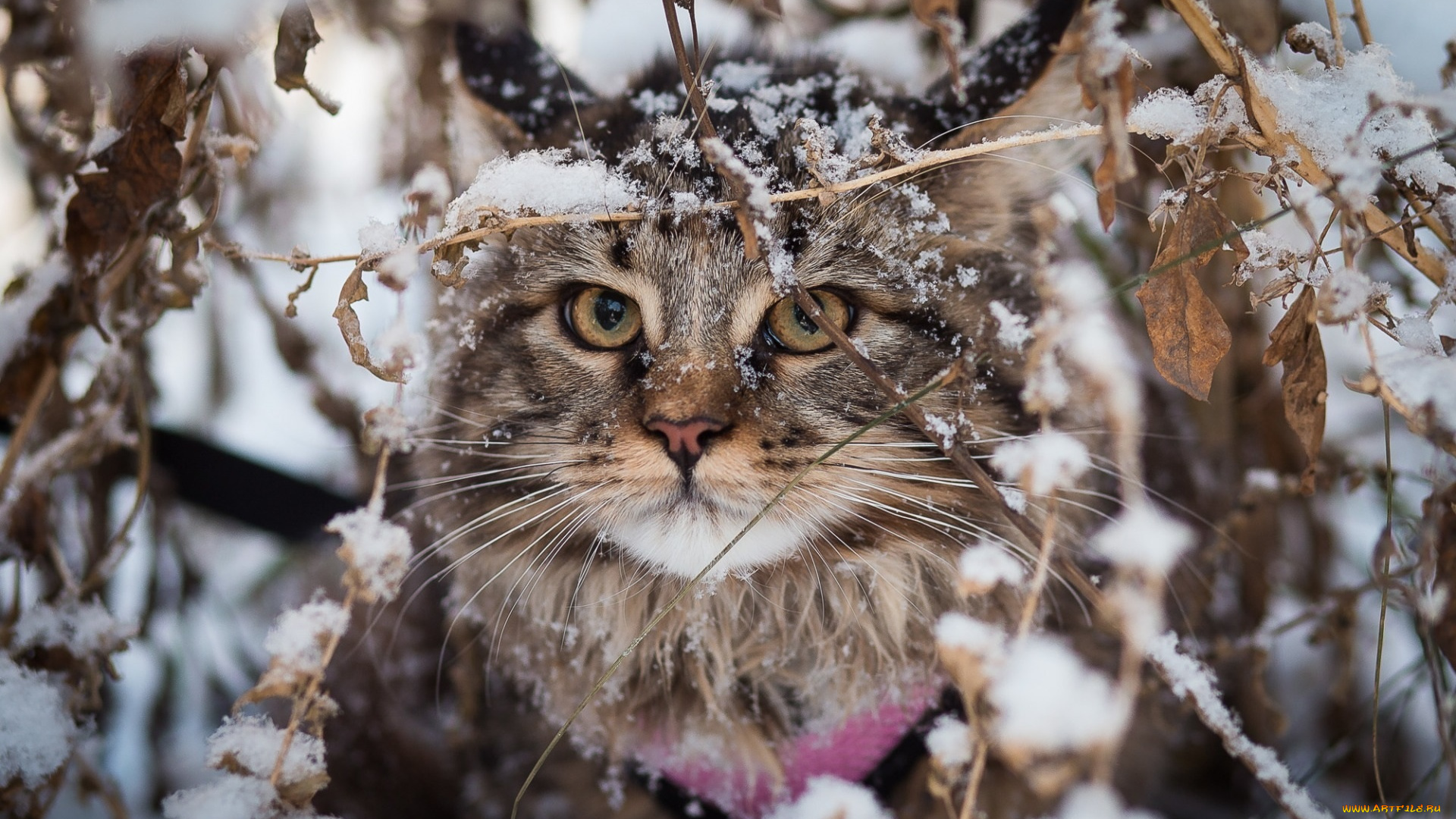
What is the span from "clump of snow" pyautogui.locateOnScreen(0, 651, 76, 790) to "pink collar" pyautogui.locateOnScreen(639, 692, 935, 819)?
87 cm

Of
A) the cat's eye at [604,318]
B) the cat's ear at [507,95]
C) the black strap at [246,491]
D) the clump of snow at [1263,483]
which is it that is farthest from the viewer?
the black strap at [246,491]

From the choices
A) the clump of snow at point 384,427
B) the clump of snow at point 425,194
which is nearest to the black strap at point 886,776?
the clump of snow at point 384,427

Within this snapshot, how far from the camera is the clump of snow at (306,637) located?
3.27 ft

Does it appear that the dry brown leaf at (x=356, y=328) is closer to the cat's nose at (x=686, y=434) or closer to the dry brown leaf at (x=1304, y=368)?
the cat's nose at (x=686, y=434)

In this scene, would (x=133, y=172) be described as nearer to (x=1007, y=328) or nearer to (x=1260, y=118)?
(x=1007, y=328)

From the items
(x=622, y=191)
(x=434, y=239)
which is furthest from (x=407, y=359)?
(x=622, y=191)

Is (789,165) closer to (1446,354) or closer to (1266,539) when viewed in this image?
(1446,354)

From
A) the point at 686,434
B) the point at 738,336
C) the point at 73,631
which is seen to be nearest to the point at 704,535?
the point at 686,434

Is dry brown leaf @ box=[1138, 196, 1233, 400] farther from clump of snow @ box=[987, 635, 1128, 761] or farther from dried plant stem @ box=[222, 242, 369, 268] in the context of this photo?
dried plant stem @ box=[222, 242, 369, 268]

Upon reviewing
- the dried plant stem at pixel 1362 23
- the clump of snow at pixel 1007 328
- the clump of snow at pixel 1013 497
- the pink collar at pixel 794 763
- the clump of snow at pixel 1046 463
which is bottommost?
the pink collar at pixel 794 763

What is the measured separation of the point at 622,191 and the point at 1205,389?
80 cm

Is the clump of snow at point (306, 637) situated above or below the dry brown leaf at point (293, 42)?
below

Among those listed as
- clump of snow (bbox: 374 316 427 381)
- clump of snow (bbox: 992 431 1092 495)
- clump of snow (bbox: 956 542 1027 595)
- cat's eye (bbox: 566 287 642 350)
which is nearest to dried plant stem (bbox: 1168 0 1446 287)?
clump of snow (bbox: 992 431 1092 495)

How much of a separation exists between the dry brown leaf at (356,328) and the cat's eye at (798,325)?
1.79ft
